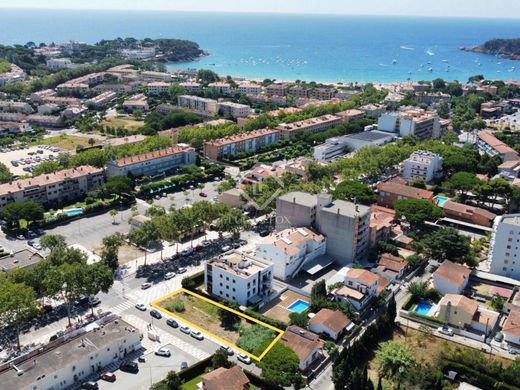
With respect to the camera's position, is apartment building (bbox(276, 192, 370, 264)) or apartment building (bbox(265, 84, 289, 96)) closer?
apartment building (bbox(276, 192, 370, 264))

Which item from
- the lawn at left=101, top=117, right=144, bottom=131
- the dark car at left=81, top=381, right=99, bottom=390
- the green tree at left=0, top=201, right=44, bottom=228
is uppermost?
the green tree at left=0, top=201, right=44, bottom=228

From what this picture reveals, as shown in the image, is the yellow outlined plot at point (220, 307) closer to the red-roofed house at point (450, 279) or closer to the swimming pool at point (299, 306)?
the swimming pool at point (299, 306)

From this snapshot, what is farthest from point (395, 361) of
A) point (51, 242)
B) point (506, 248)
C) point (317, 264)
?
point (51, 242)

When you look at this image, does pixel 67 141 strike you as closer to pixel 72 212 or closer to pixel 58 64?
pixel 72 212

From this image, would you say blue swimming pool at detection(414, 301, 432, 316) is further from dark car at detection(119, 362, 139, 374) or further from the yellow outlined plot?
dark car at detection(119, 362, 139, 374)

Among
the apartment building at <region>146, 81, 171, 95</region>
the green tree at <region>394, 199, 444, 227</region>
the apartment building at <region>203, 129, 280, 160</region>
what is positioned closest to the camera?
the green tree at <region>394, 199, 444, 227</region>

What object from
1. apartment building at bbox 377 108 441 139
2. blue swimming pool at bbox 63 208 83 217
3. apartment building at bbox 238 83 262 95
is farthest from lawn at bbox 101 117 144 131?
apartment building at bbox 377 108 441 139
